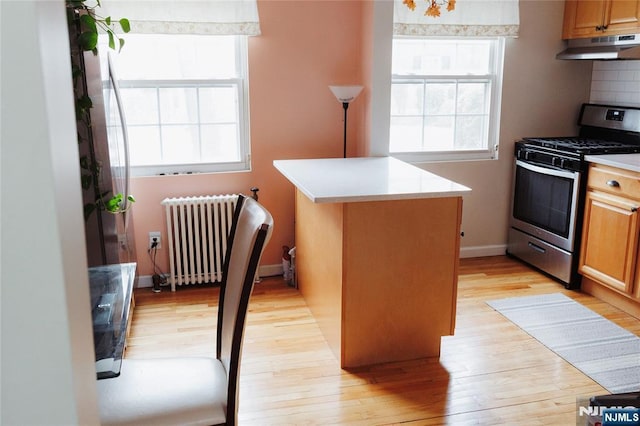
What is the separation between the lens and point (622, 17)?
371 cm

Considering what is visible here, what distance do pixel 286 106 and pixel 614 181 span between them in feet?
7.14

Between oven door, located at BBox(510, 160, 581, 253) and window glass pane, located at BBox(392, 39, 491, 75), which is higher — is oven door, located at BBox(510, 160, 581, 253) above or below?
below

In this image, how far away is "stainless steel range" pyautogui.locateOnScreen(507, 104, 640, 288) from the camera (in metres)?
3.78

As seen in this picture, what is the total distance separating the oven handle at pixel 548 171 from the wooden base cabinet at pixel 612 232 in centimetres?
13

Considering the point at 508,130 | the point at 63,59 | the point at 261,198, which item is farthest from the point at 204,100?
the point at 63,59

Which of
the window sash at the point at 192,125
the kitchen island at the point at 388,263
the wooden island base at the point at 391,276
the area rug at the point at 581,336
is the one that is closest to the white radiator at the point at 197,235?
the window sash at the point at 192,125

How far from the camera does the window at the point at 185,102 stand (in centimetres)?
370

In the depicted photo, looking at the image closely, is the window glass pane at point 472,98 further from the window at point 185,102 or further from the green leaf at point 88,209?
the green leaf at point 88,209

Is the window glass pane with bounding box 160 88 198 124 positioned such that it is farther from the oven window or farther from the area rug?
the oven window

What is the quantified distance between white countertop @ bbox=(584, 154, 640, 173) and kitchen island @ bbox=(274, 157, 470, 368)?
1210 mm

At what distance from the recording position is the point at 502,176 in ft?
14.8

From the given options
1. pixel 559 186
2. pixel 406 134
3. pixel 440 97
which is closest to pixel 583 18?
pixel 440 97

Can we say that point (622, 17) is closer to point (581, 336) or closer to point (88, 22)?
point (581, 336)

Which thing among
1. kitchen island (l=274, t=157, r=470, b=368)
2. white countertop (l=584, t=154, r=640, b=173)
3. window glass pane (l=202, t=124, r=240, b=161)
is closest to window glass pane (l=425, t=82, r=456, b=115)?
white countertop (l=584, t=154, r=640, b=173)
